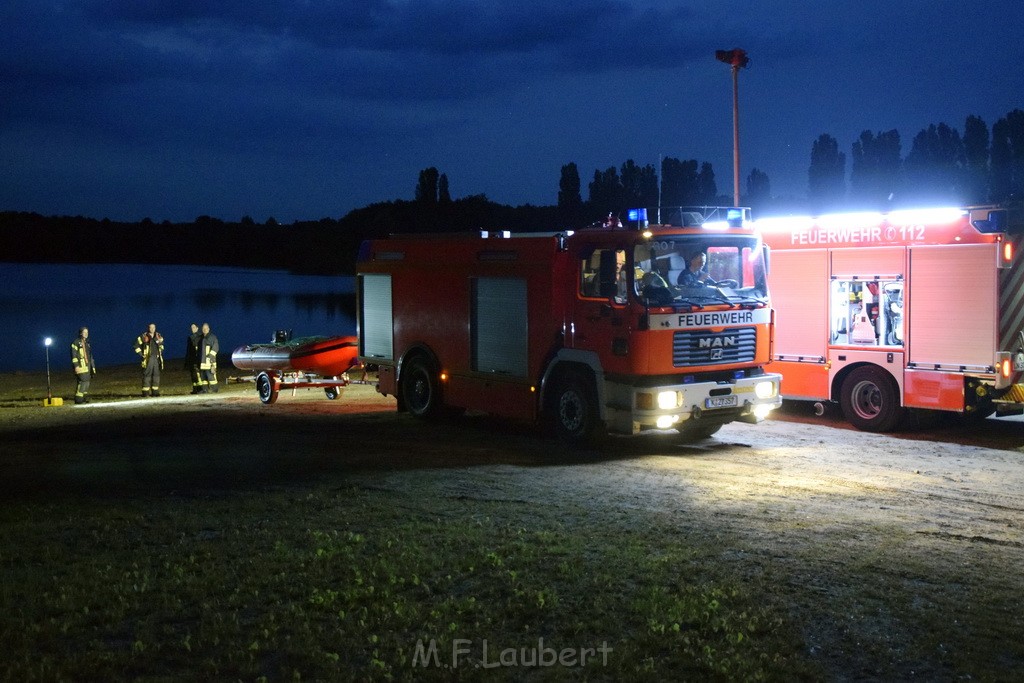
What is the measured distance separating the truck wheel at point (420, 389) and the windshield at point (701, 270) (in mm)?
4705

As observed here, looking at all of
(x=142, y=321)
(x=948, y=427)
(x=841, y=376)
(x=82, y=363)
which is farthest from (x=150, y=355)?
(x=142, y=321)

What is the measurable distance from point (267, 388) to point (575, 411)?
868cm

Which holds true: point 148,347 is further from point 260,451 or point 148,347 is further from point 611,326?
point 611,326

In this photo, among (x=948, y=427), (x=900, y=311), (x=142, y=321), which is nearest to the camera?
(x=900, y=311)

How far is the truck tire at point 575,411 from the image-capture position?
14.7m

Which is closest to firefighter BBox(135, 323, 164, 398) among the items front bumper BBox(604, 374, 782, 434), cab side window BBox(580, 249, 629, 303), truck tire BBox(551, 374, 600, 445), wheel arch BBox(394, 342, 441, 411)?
wheel arch BBox(394, 342, 441, 411)

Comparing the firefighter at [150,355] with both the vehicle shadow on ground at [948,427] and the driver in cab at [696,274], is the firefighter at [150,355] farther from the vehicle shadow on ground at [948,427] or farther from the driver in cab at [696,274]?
the driver in cab at [696,274]

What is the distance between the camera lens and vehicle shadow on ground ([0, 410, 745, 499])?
12156 millimetres

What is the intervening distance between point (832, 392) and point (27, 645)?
511 inches

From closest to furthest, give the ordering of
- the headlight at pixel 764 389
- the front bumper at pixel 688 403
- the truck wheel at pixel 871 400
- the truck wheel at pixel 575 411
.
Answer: the front bumper at pixel 688 403 < the truck wheel at pixel 575 411 < the headlight at pixel 764 389 < the truck wheel at pixel 871 400


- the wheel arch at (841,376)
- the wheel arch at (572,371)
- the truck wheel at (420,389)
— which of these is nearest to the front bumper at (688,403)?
the wheel arch at (572,371)

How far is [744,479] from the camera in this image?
40.1ft

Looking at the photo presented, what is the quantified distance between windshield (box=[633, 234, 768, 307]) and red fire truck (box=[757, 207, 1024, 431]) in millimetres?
2466

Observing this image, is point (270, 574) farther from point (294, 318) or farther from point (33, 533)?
point (294, 318)
